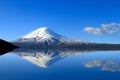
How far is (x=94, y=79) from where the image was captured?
2241cm

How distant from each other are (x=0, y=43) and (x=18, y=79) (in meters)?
121

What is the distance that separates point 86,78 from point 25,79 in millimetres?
4944

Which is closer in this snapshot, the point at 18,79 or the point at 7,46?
the point at 18,79

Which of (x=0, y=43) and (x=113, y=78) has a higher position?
(x=0, y=43)

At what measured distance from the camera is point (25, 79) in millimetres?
22531

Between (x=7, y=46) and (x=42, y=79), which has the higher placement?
(x=7, y=46)

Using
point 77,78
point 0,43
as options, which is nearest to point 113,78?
point 77,78

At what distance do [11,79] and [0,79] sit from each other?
2.80 ft

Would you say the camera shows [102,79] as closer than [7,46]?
Yes

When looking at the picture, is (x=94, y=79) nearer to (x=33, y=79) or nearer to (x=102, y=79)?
(x=102, y=79)

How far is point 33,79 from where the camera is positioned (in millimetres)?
22516

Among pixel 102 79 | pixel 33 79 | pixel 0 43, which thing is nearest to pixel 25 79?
pixel 33 79

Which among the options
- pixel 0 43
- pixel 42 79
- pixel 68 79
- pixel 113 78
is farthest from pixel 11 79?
pixel 0 43

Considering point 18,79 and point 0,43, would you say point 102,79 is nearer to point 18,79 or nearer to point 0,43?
point 18,79
